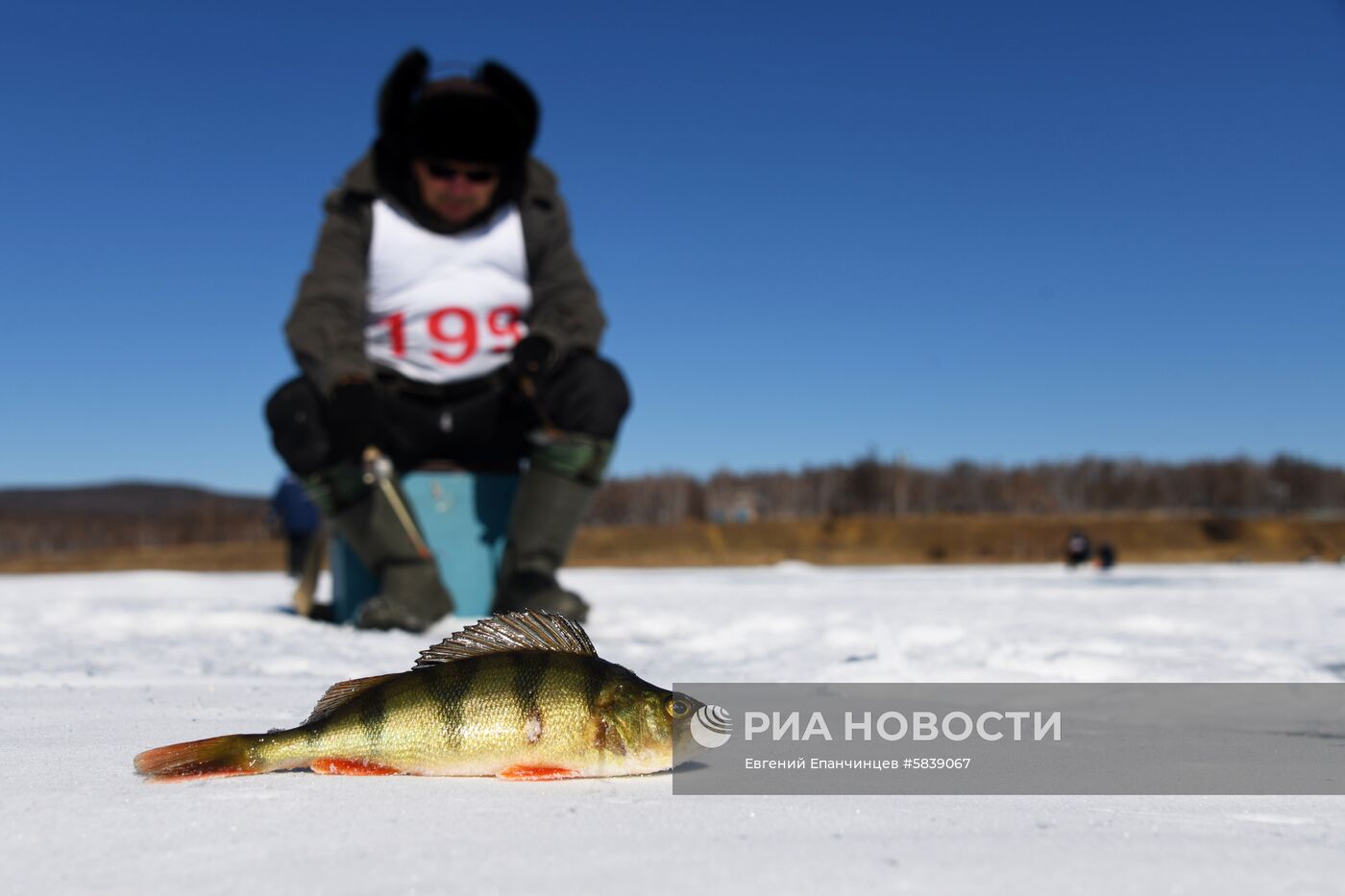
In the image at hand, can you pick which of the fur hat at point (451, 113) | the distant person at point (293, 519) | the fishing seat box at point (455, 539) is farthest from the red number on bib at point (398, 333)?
the distant person at point (293, 519)

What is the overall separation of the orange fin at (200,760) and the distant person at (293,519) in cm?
935

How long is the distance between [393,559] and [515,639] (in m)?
2.27

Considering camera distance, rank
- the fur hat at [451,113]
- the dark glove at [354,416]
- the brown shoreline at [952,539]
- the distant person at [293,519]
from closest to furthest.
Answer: the dark glove at [354,416], the fur hat at [451,113], the distant person at [293,519], the brown shoreline at [952,539]

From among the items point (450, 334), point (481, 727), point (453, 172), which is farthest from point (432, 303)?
point (481, 727)

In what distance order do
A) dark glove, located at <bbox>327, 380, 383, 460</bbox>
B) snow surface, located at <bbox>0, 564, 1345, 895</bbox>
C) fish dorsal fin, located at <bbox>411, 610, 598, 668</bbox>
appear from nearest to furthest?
snow surface, located at <bbox>0, 564, 1345, 895</bbox>, fish dorsal fin, located at <bbox>411, 610, 598, 668</bbox>, dark glove, located at <bbox>327, 380, 383, 460</bbox>

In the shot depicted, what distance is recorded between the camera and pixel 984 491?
8656 centimetres

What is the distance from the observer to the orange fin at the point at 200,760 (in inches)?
55.7

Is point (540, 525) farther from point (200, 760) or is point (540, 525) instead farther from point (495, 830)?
point (495, 830)

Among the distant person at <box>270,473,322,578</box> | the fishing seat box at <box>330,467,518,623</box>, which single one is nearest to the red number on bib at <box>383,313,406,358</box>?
the fishing seat box at <box>330,467,518,623</box>

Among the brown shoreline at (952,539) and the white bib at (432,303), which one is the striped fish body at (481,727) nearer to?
the white bib at (432,303)

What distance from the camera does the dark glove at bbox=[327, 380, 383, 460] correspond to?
143 inches

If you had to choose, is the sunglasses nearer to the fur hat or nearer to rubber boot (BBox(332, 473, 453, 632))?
the fur hat

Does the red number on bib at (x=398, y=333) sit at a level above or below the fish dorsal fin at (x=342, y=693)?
above

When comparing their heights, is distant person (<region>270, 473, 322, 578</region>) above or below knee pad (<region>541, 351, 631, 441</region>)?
below
